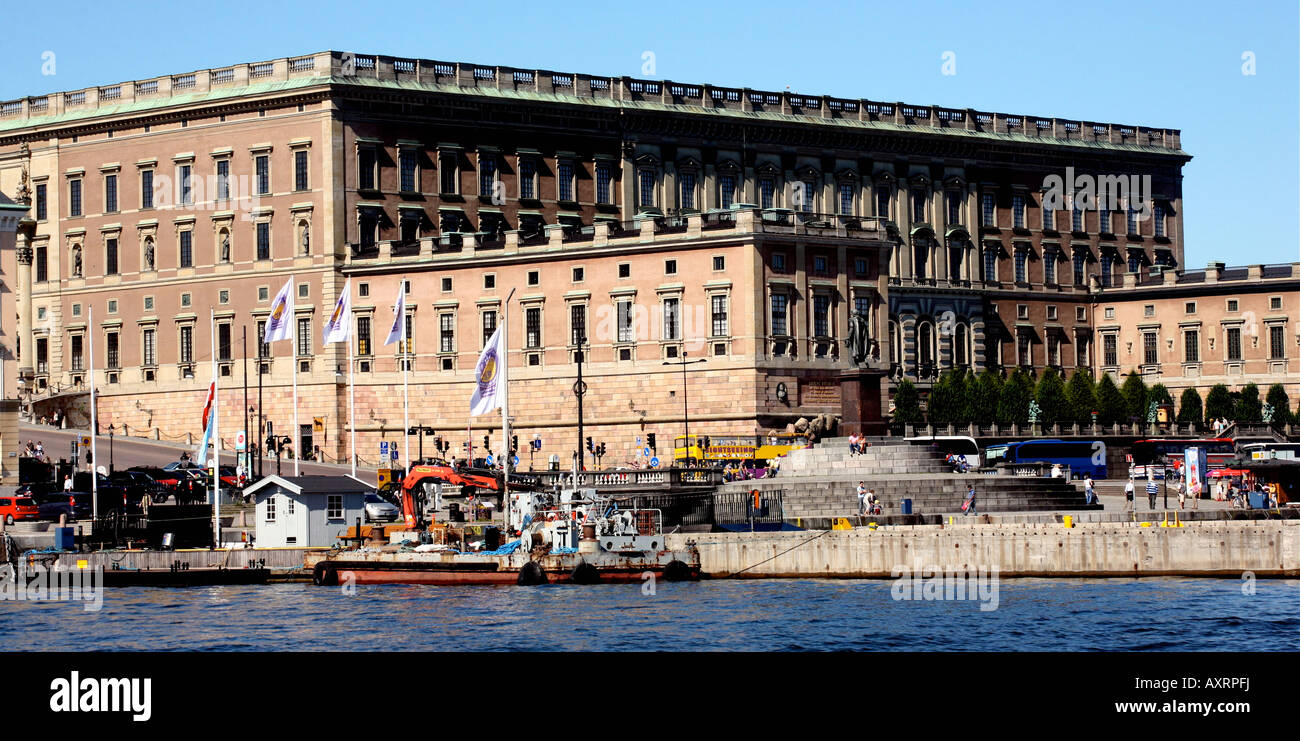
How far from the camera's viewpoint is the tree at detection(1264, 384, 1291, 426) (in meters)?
110

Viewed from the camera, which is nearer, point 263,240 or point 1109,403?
point 263,240

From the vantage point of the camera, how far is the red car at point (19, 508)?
208 feet

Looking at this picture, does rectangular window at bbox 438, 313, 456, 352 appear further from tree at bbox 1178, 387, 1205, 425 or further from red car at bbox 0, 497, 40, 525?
tree at bbox 1178, 387, 1205, 425

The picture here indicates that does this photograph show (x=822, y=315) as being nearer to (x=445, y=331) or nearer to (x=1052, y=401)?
(x=1052, y=401)

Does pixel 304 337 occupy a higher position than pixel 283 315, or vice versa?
pixel 304 337

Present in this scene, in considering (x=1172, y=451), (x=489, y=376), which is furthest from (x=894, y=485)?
(x=1172, y=451)

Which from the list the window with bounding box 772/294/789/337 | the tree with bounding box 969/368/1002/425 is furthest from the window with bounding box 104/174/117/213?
the tree with bounding box 969/368/1002/425

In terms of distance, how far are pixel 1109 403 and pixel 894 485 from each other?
50.3m

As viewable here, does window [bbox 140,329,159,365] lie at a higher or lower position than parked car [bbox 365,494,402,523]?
higher

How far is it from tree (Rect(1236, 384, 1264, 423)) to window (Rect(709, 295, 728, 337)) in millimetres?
33961

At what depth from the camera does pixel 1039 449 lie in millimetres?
90688

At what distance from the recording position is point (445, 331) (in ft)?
327
